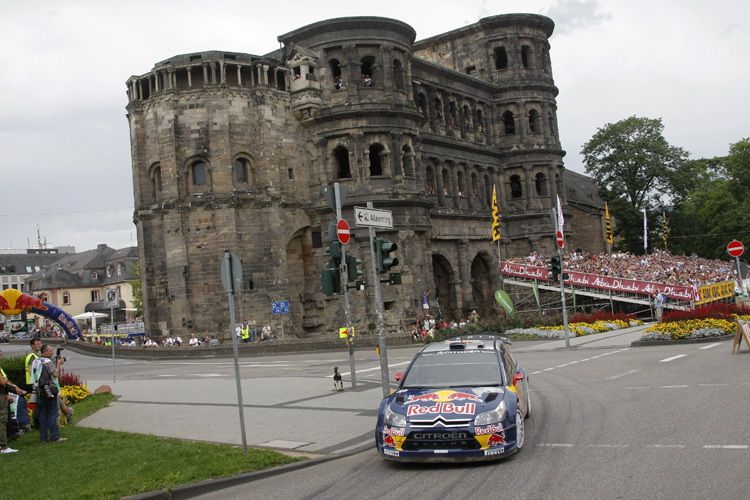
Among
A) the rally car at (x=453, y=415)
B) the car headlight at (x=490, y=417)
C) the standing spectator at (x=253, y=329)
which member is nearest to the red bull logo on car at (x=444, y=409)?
the rally car at (x=453, y=415)

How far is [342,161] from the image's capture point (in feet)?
137

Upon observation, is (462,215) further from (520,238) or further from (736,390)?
(736,390)

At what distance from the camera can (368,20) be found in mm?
39531

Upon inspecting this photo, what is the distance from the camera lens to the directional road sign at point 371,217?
13.2 m

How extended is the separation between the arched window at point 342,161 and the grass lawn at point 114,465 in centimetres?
2977

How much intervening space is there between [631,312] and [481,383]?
35129 millimetres

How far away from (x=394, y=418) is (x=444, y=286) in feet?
126

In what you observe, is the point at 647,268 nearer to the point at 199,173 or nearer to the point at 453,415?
the point at 199,173

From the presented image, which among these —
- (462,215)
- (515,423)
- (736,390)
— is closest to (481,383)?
(515,423)

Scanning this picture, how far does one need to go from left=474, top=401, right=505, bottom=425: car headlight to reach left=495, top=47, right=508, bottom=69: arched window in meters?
47.9

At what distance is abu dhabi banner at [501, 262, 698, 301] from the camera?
3731cm

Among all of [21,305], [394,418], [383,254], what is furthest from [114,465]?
[21,305]

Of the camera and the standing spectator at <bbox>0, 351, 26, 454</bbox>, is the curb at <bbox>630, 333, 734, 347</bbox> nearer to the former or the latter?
the camera

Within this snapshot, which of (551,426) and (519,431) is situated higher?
(519,431)
